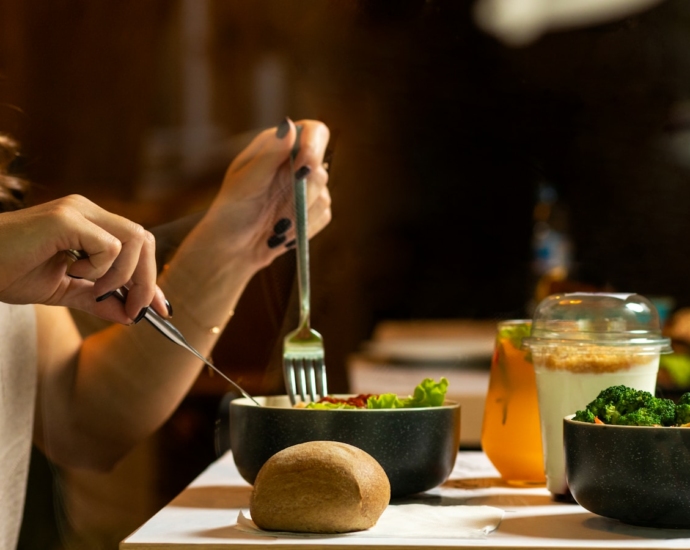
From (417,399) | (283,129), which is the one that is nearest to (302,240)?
(283,129)

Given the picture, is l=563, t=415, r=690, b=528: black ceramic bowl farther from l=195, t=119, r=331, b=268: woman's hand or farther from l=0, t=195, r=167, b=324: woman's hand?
l=195, t=119, r=331, b=268: woman's hand

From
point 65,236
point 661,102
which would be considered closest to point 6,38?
point 65,236

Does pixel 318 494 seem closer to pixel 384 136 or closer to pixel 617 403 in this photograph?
pixel 617 403

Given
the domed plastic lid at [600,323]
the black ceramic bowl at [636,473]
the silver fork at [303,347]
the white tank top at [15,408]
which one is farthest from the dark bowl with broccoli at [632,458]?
the white tank top at [15,408]

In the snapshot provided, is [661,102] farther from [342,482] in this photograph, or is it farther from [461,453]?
[342,482]

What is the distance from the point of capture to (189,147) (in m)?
1.17

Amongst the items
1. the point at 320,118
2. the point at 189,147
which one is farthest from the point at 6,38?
the point at 320,118

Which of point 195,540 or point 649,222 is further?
point 649,222

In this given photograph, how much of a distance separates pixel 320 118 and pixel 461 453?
1.54 feet

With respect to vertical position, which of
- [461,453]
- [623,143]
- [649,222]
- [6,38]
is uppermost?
[6,38]

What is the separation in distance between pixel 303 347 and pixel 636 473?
43cm

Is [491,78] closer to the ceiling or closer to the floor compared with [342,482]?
closer to the ceiling

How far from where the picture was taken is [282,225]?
1.07 metres

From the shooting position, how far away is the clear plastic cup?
30.4 inches
